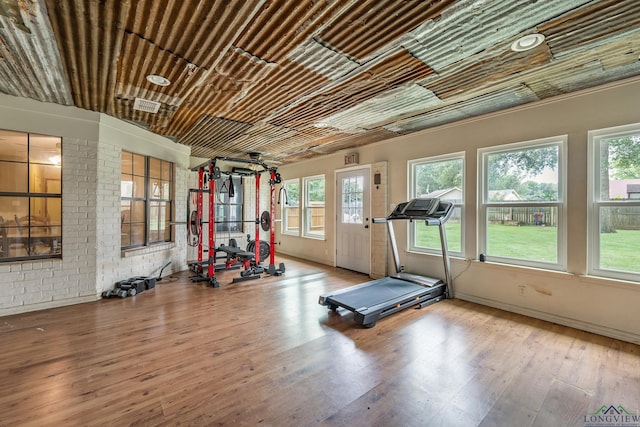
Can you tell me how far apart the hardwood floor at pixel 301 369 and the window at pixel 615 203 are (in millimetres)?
796

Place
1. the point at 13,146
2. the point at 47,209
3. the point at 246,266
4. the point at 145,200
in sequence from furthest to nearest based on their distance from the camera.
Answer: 1. the point at 246,266
2. the point at 145,200
3. the point at 47,209
4. the point at 13,146

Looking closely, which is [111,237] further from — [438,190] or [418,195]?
[438,190]

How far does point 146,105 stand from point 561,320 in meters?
5.60

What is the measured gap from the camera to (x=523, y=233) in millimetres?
3590

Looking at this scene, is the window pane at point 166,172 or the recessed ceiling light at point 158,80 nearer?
→ the recessed ceiling light at point 158,80

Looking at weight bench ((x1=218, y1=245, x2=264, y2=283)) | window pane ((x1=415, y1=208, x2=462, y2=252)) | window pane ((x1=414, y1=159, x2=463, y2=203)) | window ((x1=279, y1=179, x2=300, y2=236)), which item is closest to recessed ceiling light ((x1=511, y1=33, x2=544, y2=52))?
window pane ((x1=414, y1=159, x2=463, y2=203))

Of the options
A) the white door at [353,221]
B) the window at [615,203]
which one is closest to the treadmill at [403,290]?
the white door at [353,221]

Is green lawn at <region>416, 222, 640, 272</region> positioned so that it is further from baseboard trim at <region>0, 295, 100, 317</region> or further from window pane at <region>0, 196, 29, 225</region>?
window pane at <region>0, 196, 29, 225</region>

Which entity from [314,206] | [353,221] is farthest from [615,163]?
[314,206]

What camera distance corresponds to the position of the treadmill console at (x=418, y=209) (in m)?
3.89

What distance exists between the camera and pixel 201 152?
6332 mm

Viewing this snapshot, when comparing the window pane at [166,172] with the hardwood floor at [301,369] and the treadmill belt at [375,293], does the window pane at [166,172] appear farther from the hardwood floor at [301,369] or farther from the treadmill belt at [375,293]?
the treadmill belt at [375,293]

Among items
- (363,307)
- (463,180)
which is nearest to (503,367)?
(363,307)

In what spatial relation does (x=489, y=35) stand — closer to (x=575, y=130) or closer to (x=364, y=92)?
(x=364, y=92)
